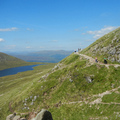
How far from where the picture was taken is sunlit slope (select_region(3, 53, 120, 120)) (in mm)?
27289

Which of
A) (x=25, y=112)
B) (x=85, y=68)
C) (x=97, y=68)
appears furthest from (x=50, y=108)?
(x=97, y=68)

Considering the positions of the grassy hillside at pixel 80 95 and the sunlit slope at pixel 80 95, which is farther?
the sunlit slope at pixel 80 95

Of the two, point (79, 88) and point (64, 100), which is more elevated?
point (79, 88)

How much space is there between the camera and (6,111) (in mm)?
53469

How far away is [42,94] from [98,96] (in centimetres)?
2797

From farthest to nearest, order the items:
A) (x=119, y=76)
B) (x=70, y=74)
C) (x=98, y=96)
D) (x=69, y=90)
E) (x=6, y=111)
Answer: (x=6, y=111) < (x=70, y=74) < (x=69, y=90) < (x=119, y=76) < (x=98, y=96)

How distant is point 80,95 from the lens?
3669cm

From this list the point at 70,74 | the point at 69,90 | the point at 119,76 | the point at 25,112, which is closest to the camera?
the point at 119,76

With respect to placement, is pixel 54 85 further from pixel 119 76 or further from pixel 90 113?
pixel 119 76

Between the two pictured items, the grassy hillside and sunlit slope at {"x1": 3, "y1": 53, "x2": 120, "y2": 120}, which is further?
sunlit slope at {"x1": 3, "y1": 53, "x2": 120, "y2": 120}

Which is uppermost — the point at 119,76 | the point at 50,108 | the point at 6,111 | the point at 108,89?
the point at 119,76

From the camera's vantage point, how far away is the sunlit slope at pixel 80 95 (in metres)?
27.3

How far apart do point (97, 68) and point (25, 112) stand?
39.7 metres

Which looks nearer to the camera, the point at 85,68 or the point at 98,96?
the point at 98,96
